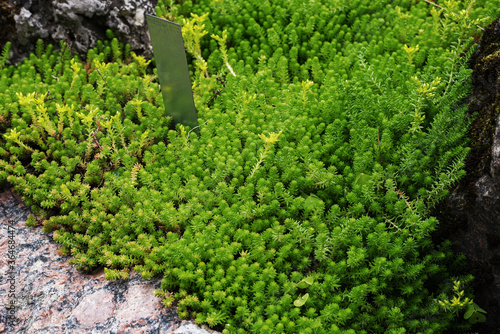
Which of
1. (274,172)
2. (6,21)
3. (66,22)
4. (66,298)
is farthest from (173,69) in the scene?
(6,21)

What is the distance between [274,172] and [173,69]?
132cm

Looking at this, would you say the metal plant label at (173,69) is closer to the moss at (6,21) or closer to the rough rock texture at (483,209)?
the moss at (6,21)

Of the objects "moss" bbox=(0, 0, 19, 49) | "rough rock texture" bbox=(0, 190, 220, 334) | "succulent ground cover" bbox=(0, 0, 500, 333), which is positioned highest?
"moss" bbox=(0, 0, 19, 49)

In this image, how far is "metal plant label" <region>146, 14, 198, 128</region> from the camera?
3322mm

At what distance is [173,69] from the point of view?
11.6ft

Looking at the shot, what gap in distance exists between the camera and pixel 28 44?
180 inches

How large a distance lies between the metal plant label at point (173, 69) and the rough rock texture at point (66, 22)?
149 cm

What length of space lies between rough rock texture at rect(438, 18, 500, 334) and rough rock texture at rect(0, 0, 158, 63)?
12.7 ft

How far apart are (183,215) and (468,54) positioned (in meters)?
2.93

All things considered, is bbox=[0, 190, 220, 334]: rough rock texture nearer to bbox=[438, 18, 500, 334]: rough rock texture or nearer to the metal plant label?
the metal plant label

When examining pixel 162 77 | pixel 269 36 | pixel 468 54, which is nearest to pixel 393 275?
pixel 468 54

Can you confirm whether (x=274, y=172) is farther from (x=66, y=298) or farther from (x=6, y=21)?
(x=6, y=21)

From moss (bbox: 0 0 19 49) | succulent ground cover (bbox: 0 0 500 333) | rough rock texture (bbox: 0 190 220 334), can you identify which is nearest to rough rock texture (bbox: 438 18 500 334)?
succulent ground cover (bbox: 0 0 500 333)

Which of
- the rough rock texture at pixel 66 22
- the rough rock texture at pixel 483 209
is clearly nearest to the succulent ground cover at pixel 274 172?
the rough rock texture at pixel 483 209
